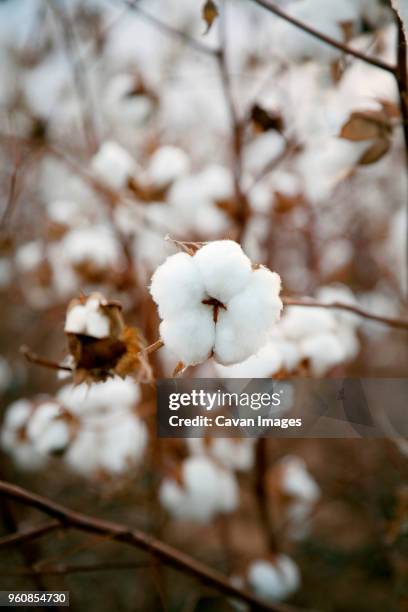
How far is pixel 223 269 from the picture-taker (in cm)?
44

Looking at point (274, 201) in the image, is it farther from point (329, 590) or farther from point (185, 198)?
point (329, 590)

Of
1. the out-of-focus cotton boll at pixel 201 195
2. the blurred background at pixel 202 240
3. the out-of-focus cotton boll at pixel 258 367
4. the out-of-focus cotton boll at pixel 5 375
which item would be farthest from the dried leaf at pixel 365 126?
the out-of-focus cotton boll at pixel 5 375

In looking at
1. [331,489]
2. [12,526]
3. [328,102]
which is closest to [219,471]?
[12,526]

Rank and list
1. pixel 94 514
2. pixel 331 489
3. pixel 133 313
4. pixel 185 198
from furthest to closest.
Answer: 1. pixel 331 489
2. pixel 94 514
3. pixel 133 313
4. pixel 185 198

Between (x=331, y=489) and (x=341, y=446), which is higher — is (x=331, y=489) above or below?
below

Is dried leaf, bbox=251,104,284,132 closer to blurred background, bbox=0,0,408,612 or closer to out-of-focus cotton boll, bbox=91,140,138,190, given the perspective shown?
blurred background, bbox=0,0,408,612

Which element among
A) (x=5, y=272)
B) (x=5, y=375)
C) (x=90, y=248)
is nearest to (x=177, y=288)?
(x=90, y=248)

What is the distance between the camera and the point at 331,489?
2.12m

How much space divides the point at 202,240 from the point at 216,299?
3.38 ft

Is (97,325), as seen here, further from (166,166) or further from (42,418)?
(166,166)

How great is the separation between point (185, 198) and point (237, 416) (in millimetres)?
636

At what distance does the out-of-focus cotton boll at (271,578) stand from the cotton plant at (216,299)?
1055 millimetres

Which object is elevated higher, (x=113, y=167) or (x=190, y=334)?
(x=113, y=167)

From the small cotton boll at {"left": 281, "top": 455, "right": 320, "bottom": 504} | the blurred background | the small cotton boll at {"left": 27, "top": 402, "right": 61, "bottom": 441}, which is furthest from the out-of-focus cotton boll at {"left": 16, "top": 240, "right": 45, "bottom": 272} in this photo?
the small cotton boll at {"left": 281, "top": 455, "right": 320, "bottom": 504}
